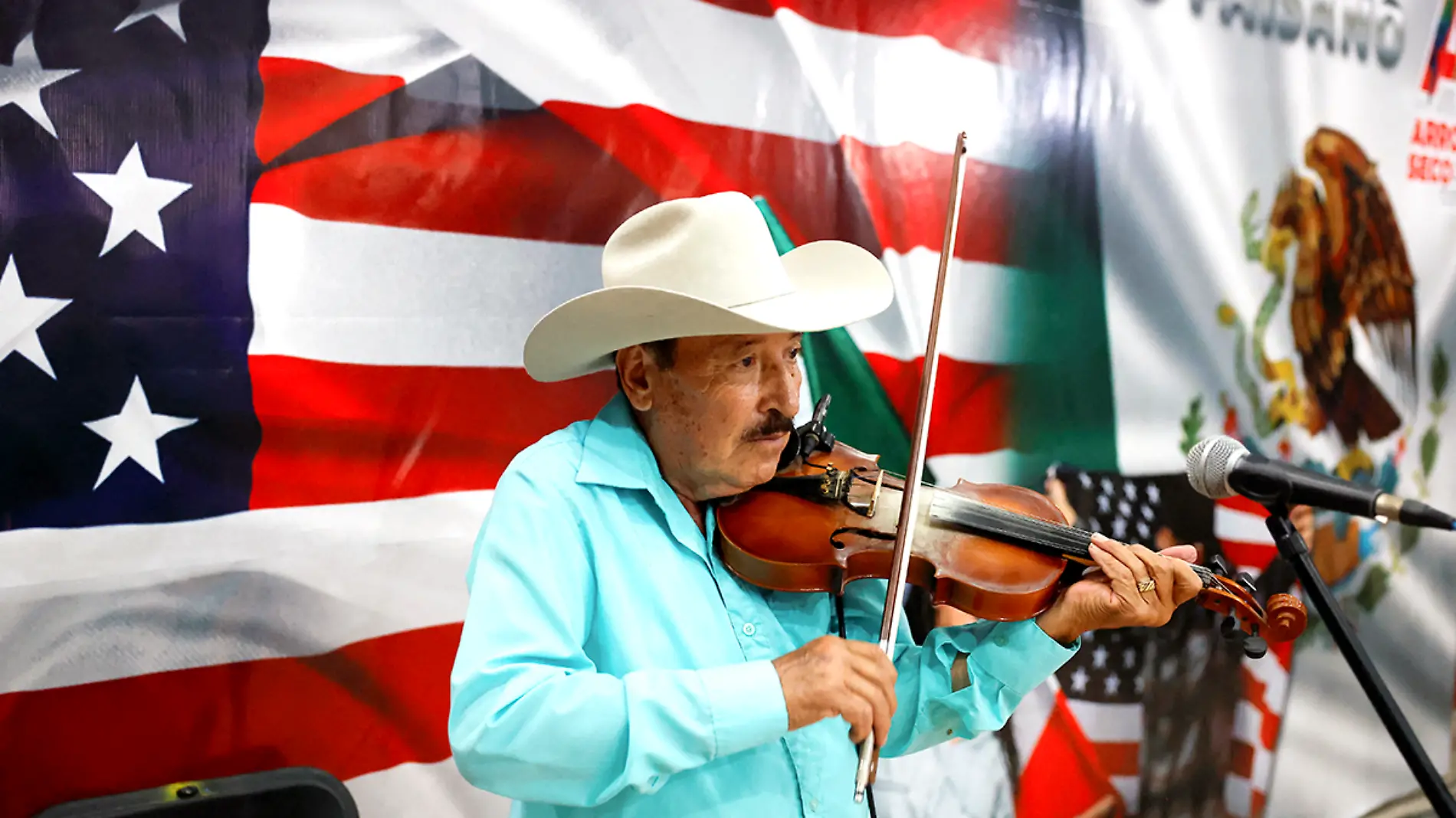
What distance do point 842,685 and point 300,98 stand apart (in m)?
1.30

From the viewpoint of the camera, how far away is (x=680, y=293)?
1.26 meters

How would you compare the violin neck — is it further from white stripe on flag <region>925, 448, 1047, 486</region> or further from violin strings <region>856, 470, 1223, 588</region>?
white stripe on flag <region>925, 448, 1047, 486</region>

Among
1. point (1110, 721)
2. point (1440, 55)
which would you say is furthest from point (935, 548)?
point (1440, 55)

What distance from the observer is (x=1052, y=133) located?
96.3 inches

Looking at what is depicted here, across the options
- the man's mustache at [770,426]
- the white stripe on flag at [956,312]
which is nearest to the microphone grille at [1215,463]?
the man's mustache at [770,426]

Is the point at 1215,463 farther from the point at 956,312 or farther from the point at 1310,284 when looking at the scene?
the point at 1310,284

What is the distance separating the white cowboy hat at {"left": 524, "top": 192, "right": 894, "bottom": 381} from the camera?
4.05 ft

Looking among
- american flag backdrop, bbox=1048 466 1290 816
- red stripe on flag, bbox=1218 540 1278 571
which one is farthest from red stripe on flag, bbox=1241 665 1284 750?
red stripe on flag, bbox=1218 540 1278 571

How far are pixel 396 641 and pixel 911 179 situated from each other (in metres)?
1.42

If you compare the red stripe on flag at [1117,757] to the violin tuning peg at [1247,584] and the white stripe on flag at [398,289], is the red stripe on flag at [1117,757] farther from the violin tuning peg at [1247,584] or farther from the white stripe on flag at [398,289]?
the white stripe on flag at [398,289]

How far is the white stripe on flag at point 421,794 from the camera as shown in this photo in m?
1.79

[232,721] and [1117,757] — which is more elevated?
[232,721]

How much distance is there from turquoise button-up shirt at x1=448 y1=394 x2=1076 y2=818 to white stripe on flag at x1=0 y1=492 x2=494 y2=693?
0.61 meters

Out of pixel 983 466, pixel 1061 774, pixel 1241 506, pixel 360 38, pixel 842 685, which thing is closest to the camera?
pixel 842 685
